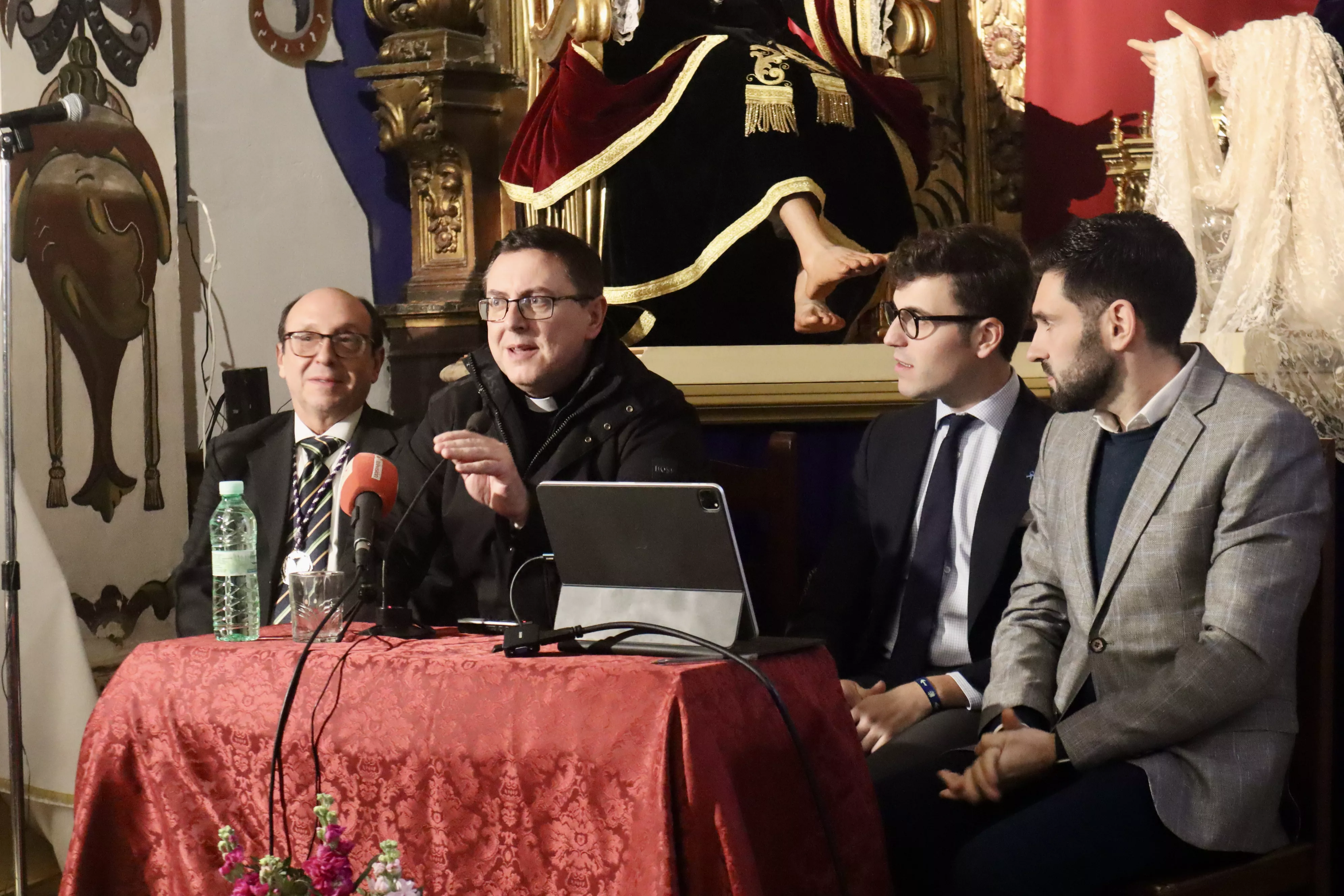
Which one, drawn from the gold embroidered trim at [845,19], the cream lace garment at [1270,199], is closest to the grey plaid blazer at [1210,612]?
the cream lace garment at [1270,199]

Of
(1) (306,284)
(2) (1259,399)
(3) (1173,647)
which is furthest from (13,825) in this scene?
(2) (1259,399)

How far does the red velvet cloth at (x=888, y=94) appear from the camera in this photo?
4113 millimetres

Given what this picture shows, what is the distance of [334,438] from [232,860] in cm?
135

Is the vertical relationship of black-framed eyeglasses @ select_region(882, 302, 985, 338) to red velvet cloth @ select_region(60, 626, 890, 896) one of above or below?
above

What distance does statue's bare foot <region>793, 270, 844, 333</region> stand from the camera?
371 centimetres

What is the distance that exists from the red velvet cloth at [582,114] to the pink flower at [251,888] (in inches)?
105

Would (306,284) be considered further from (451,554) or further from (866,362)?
(451,554)

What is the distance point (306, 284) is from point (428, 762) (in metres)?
2.76

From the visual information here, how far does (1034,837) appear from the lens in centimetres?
190

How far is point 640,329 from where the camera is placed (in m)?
4.05

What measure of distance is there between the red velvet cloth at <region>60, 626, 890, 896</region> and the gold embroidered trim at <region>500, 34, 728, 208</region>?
2205 mm

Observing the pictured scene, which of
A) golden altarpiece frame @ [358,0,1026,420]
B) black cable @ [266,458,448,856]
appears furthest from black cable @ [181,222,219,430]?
black cable @ [266,458,448,856]

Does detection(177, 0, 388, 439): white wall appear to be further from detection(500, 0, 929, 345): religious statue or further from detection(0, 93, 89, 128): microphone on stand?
detection(0, 93, 89, 128): microphone on stand

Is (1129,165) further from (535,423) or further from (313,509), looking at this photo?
(313,509)
